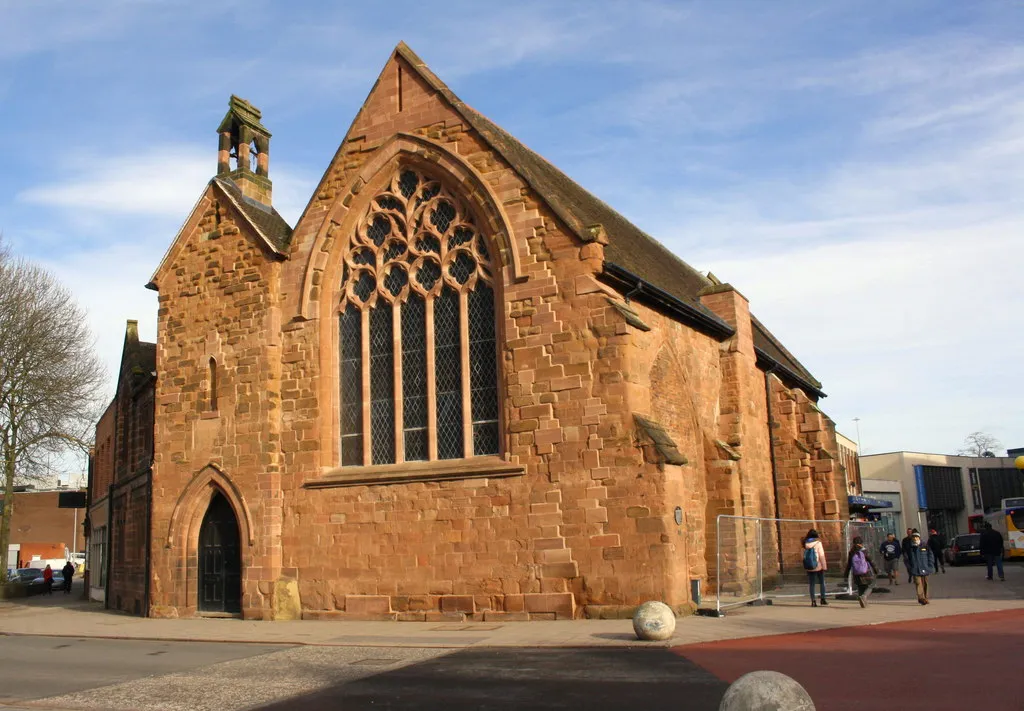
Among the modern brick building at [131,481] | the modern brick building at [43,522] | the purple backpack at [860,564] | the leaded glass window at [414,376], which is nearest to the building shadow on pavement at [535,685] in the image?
the leaded glass window at [414,376]

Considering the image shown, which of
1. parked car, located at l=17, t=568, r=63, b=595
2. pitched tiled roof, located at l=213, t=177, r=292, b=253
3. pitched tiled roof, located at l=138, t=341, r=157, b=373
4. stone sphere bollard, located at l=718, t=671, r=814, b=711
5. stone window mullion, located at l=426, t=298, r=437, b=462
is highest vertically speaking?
pitched tiled roof, located at l=213, t=177, r=292, b=253

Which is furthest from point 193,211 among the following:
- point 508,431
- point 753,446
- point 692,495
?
point 753,446

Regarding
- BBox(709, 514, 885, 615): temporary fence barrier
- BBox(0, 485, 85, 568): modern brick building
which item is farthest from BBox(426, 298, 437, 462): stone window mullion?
BBox(0, 485, 85, 568): modern brick building

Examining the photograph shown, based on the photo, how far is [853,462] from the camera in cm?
5194

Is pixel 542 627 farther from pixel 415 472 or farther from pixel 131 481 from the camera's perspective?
pixel 131 481

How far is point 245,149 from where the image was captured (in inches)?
910

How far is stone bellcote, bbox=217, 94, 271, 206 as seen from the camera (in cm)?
2288

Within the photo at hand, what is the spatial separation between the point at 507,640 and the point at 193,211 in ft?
43.6

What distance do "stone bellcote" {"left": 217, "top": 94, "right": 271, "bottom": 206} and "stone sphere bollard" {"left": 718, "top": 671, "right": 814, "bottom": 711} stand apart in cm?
1954

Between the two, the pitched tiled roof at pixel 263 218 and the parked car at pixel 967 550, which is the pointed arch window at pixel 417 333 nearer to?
the pitched tiled roof at pixel 263 218

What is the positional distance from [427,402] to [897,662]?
10.1m

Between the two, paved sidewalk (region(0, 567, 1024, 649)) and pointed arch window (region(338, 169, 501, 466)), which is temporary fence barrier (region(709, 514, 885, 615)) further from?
pointed arch window (region(338, 169, 501, 466))

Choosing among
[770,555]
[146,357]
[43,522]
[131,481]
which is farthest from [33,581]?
[43,522]

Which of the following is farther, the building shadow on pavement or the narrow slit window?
the narrow slit window
